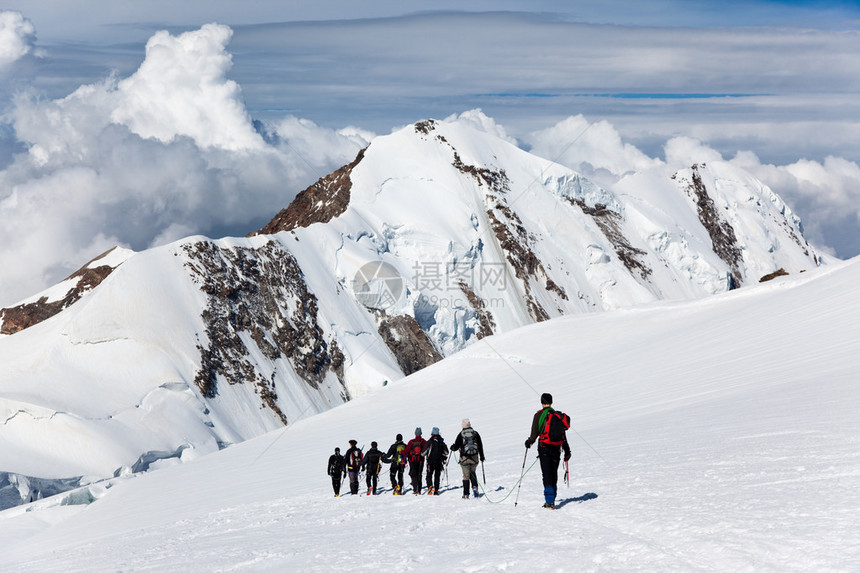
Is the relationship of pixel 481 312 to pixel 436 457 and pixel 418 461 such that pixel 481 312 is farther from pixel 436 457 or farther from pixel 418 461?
pixel 436 457

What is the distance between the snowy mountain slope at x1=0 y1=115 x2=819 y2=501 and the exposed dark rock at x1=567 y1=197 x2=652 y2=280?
354 millimetres

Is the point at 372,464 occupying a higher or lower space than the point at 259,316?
lower

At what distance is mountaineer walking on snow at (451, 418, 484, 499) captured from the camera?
16.0 meters

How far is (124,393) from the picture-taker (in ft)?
222

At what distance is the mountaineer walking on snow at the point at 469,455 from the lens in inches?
631

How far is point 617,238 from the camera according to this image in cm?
14625

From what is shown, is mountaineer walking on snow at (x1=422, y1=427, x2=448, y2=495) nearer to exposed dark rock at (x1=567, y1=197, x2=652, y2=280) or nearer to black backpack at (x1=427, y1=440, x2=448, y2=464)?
black backpack at (x1=427, y1=440, x2=448, y2=464)

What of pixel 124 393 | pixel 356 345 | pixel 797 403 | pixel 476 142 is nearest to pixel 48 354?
pixel 124 393

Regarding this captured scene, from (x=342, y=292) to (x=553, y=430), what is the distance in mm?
93743

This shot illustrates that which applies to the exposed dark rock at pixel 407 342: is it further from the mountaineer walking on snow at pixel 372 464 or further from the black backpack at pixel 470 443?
the black backpack at pixel 470 443

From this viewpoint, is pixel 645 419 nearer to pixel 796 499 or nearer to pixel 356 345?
pixel 796 499

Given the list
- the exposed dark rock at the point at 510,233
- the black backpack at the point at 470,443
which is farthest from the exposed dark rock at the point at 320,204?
the black backpack at the point at 470,443

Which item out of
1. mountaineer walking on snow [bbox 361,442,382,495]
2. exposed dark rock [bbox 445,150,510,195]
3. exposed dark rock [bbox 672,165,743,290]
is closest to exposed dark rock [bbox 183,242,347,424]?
exposed dark rock [bbox 445,150,510,195]
